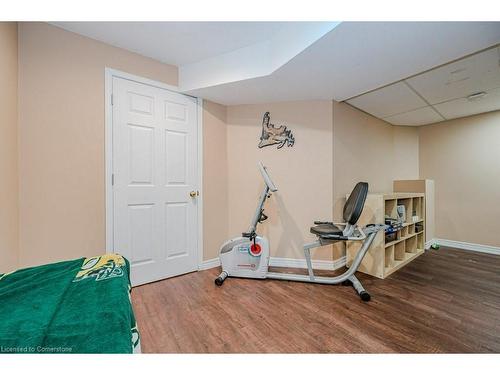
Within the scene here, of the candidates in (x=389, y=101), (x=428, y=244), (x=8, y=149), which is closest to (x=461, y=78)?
(x=389, y=101)

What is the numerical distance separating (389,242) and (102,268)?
9.46 ft

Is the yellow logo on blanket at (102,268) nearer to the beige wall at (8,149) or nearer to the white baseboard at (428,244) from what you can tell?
the beige wall at (8,149)

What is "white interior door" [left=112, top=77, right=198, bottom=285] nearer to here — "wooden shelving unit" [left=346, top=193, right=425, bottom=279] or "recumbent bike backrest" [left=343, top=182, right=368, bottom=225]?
"recumbent bike backrest" [left=343, top=182, right=368, bottom=225]

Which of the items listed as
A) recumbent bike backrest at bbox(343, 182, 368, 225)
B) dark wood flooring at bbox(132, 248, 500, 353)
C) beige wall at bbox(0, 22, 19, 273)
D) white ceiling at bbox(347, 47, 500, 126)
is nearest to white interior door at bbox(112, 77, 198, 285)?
dark wood flooring at bbox(132, 248, 500, 353)

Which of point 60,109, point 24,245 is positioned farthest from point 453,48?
point 24,245

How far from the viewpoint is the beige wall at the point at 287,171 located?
8.73ft

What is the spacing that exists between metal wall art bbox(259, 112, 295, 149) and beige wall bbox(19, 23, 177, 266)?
5.52ft

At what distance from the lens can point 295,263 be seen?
270 centimetres

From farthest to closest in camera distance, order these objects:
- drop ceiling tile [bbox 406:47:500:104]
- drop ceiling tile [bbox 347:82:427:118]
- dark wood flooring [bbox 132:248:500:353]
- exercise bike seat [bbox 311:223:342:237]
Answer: drop ceiling tile [bbox 347:82:427:118] → exercise bike seat [bbox 311:223:342:237] → drop ceiling tile [bbox 406:47:500:104] → dark wood flooring [bbox 132:248:500:353]

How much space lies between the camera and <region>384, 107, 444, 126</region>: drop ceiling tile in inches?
124

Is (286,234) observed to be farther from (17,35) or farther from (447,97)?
(17,35)

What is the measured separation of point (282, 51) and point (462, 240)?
4.12 metres

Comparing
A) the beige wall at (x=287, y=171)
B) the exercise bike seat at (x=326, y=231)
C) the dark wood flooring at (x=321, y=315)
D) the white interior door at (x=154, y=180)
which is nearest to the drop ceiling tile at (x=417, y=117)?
the beige wall at (x=287, y=171)

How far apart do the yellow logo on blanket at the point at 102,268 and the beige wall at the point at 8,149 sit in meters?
0.74
